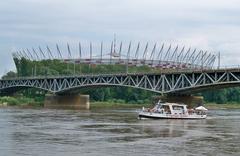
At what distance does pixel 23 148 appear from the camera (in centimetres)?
5188

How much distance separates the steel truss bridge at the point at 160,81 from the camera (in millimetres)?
125562

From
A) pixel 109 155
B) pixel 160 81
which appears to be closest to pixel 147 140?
pixel 109 155

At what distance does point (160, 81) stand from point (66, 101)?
49508 mm

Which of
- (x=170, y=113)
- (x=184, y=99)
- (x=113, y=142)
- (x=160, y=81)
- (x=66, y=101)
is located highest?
(x=160, y=81)

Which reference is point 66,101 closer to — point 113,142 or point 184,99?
point 184,99

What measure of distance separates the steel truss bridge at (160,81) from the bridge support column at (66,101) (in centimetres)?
260

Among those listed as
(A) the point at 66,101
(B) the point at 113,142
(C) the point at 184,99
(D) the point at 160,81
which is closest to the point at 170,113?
(C) the point at 184,99

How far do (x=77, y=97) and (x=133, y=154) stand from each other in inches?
5399

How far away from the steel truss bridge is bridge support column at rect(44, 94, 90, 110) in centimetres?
260

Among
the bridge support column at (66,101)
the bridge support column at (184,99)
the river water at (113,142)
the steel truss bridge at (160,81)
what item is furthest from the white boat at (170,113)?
the bridge support column at (66,101)

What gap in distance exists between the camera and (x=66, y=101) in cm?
18412

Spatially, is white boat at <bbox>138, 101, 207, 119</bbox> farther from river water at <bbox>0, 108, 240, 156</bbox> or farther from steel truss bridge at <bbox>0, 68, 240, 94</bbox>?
river water at <bbox>0, 108, 240, 156</bbox>

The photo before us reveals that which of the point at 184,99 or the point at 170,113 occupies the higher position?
the point at 184,99

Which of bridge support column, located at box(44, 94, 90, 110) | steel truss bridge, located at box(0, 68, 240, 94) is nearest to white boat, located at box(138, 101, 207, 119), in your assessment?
steel truss bridge, located at box(0, 68, 240, 94)
